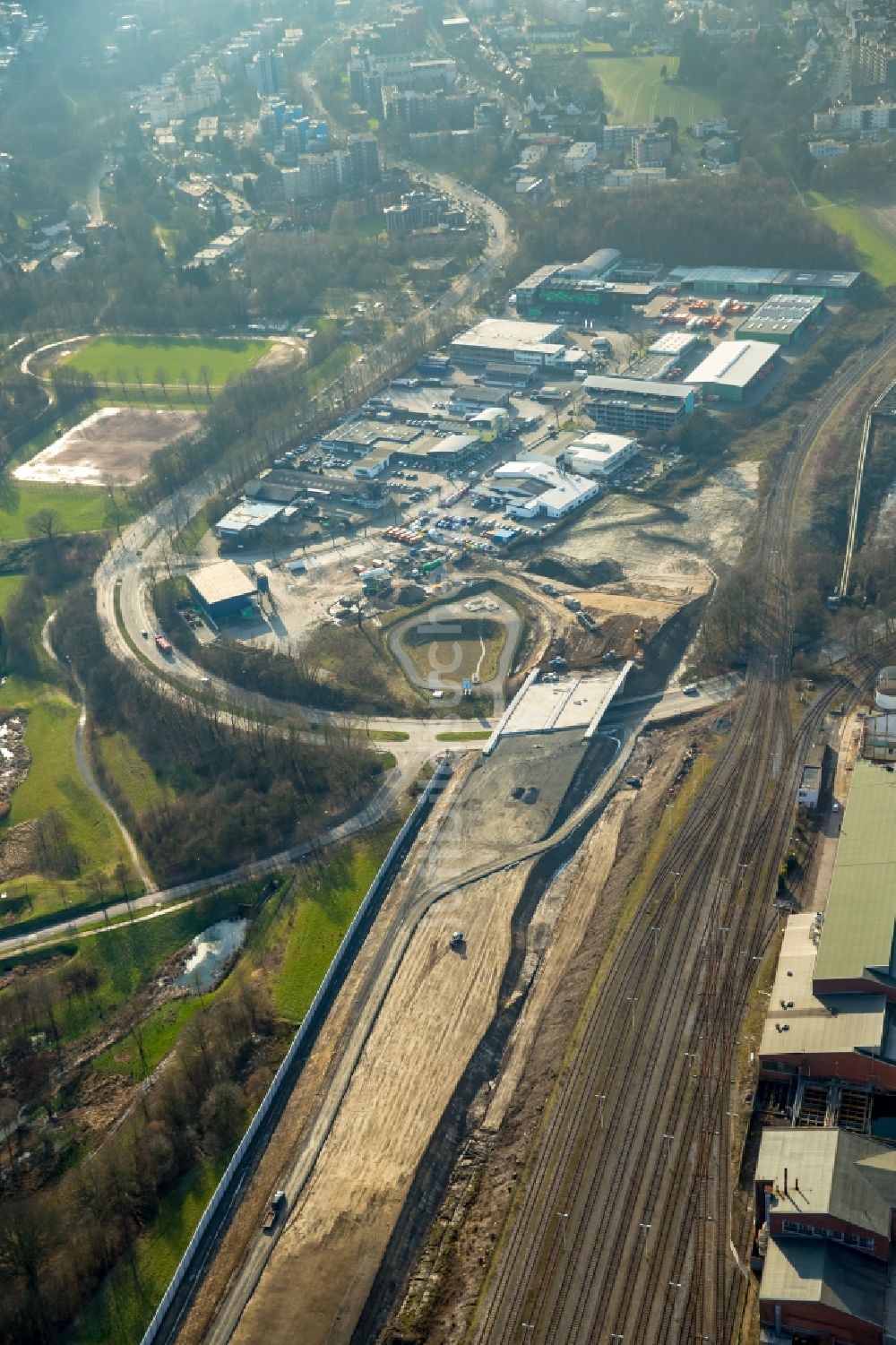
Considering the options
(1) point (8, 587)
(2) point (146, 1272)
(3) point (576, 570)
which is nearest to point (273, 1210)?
(2) point (146, 1272)

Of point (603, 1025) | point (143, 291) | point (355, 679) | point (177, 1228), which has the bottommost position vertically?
point (177, 1228)

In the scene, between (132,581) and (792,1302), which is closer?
(792,1302)

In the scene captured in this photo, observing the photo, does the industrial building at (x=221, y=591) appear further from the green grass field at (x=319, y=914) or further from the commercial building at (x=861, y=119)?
the commercial building at (x=861, y=119)

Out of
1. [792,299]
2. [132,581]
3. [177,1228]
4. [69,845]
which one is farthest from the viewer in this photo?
[792,299]

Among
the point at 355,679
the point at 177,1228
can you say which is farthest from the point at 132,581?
the point at 177,1228

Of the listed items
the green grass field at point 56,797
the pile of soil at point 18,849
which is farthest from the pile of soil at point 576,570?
the pile of soil at point 18,849

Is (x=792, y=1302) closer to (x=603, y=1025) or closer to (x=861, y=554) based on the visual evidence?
(x=603, y=1025)

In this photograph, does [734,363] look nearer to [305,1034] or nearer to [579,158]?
[579,158]
